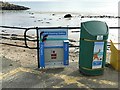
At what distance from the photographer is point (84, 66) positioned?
231 inches

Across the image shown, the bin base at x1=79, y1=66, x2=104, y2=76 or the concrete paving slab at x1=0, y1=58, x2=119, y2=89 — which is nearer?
the concrete paving slab at x1=0, y1=58, x2=119, y2=89

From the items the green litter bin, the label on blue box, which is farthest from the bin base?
the label on blue box

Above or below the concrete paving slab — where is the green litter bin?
above

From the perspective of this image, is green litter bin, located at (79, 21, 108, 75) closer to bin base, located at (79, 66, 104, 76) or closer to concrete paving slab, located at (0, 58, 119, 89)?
bin base, located at (79, 66, 104, 76)

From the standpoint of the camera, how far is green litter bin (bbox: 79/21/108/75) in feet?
18.3

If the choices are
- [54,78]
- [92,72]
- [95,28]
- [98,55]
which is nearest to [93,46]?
[98,55]

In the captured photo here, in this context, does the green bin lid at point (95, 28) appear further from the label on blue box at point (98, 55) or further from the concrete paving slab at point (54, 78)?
the concrete paving slab at point (54, 78)

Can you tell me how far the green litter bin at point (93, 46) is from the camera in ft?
18.3

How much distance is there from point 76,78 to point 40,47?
1.21 m

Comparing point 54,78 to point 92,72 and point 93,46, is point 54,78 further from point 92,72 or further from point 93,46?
point 93,46

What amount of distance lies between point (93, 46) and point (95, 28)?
1.40 ft

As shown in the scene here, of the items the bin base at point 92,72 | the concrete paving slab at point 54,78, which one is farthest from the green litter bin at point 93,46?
the concrete paving slab at point 54,78

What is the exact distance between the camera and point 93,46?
5.61 metres

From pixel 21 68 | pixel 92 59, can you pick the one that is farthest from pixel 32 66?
pixel 92 59
